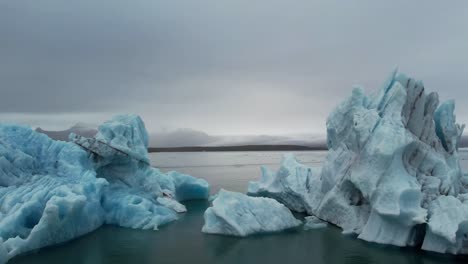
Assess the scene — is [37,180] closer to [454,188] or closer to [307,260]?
[307,260]

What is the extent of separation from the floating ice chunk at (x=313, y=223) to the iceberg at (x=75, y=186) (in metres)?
4.41

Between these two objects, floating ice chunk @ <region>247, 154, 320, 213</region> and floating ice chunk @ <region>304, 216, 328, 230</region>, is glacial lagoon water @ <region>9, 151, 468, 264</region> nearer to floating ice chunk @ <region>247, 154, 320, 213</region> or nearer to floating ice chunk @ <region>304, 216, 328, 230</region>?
floating ice chunk @ <region>304, 216, 328, 230</region>

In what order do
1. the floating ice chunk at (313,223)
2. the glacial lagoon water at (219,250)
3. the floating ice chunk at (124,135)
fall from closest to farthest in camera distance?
the glacial lagoon water at (219,250), the floating ice chunk at (313,223), the floating ice chunk at (124,135)

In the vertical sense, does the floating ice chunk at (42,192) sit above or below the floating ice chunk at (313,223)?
above

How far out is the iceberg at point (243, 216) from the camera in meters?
11.5

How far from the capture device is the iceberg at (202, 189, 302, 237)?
11516mm

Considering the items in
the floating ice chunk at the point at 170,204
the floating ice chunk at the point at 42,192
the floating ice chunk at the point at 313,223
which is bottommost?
the floating ice chunk at the point at 170,204

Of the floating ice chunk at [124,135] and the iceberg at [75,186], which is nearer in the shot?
the iceberg at [75,186]

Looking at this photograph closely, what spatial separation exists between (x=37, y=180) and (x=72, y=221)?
184 cm

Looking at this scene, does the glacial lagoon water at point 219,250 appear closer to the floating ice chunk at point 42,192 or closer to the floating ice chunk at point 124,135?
the floating ice chunk at point 42,192

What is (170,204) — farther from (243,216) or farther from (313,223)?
(313,223)

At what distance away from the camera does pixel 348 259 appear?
9.29 meters

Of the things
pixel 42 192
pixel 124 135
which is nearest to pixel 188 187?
pixel 124 135

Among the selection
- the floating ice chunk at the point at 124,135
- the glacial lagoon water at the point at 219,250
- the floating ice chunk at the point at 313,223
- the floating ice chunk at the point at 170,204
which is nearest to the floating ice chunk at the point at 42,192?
the glacial lagoon water at the point at 219,250
